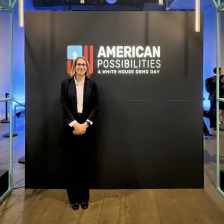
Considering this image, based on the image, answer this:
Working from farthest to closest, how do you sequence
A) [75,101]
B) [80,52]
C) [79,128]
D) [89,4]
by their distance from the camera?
[89,4], [80,52], [75,101], [79,128]

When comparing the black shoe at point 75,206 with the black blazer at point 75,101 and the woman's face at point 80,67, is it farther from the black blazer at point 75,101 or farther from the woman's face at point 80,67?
the woman's face at point 80,67

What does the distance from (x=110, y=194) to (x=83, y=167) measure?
0.56 meters

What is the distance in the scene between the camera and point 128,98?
390cm

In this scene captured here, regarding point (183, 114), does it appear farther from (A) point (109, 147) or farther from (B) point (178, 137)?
(A) point (109, 147)

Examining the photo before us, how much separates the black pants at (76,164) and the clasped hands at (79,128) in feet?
0.31

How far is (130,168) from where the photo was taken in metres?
3.97

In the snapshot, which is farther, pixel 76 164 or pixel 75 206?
pixel 76 164

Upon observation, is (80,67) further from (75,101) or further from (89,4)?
(89,4)

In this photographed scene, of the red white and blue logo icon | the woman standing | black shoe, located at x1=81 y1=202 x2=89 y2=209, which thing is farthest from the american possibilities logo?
black shoe, located at x1=81 y1=202 x2=89 y2=209

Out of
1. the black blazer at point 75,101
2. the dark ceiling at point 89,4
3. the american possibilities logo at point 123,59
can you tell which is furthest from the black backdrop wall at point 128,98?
the dark ceiling at point 89,4

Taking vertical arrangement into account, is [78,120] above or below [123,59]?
below

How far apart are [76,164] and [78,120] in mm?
489

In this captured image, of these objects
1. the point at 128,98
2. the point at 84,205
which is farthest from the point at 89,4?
the point at 84,205

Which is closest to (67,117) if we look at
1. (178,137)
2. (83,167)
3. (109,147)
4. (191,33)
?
(83,167)
